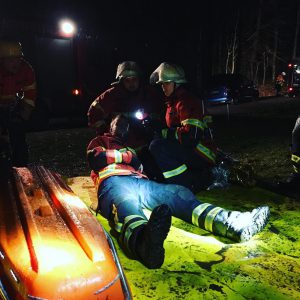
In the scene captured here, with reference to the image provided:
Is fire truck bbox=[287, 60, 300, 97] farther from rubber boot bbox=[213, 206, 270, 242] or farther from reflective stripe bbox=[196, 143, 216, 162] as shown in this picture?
rubber boot bbox=[213, 206, 270, 242]

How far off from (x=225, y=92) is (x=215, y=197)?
15.3m

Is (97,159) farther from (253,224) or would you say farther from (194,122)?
(253,224)

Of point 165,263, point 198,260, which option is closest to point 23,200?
point 165,263

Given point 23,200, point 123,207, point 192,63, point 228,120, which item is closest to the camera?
point 23,200

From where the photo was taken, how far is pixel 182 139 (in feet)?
12.5

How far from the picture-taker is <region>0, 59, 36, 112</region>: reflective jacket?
173 inches

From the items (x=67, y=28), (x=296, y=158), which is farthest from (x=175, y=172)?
(x=67, y=28)

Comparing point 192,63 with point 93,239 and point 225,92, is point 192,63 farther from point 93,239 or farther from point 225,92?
point 93,239

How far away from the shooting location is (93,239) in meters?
2.02

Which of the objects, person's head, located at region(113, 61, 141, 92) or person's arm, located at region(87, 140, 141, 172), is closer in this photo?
person's arm, located at region(87, 140, 141, 172)

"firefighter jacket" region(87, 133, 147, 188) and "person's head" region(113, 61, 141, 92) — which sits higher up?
"person's head" region(113, 61, 141, 92)

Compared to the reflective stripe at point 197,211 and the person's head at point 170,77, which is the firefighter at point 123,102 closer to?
the person's head at point 170,77

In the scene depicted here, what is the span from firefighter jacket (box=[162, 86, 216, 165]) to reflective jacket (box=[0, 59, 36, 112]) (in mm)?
1757

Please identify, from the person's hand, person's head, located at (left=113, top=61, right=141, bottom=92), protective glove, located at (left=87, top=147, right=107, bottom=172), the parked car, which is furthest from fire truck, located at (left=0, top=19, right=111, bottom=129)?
the parked car
